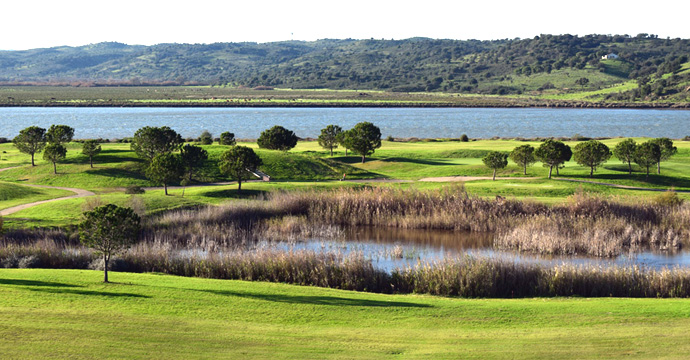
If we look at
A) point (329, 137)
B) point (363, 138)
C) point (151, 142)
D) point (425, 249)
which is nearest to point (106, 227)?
point (425, 249)

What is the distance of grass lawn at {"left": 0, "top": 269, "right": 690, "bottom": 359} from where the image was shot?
698 inches

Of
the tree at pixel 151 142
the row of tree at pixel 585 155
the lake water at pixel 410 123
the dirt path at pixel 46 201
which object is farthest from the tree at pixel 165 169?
the lake water at pixel 410 123

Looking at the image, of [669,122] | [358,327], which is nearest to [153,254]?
[358,327]

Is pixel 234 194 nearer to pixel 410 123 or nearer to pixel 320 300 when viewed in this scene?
pixel 320 300

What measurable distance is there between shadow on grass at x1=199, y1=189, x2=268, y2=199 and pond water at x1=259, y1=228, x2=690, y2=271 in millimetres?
8897

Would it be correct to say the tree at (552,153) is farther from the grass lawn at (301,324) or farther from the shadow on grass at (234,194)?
the grass lawn at (301,324)

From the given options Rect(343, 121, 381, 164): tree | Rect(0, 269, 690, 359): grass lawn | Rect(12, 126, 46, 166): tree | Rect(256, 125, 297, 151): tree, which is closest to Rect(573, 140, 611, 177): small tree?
Rect(343, 121, 381, 164): tree

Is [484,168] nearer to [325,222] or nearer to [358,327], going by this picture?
[325,222]

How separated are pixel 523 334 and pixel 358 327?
4.69m

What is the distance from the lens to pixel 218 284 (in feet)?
84.9

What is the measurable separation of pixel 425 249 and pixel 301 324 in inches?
825

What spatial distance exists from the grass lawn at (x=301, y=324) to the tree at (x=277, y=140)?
1948 inches

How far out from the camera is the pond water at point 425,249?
118ft

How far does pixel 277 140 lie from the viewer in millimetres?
74000
